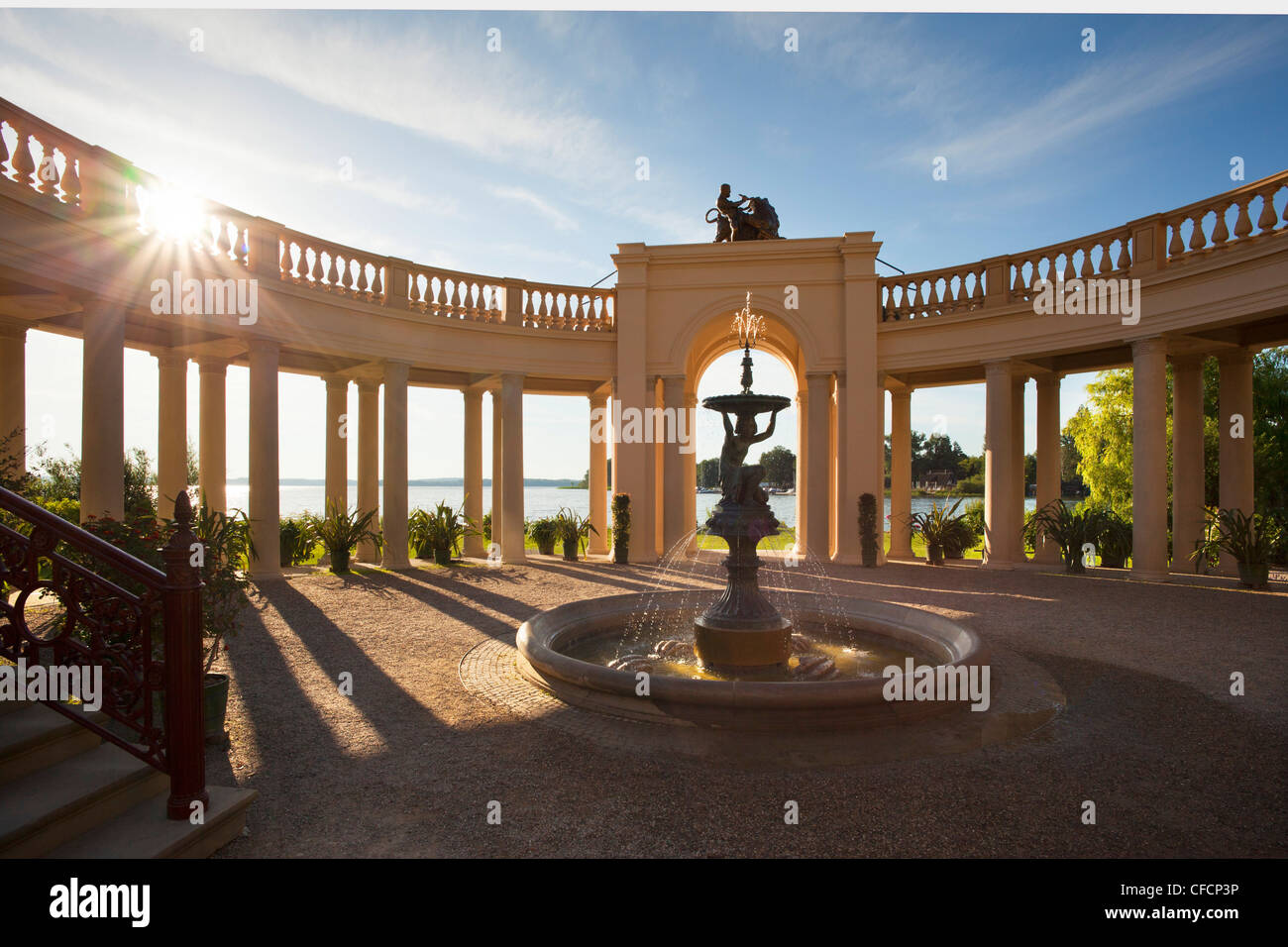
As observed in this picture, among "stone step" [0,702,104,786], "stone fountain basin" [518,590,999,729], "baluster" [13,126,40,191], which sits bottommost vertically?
"stone fountain basin" [518,590,999,729]

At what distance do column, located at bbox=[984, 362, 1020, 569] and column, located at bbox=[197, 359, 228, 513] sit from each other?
19555mm

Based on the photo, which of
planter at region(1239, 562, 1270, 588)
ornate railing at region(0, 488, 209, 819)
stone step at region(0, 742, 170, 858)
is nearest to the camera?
stone step at region(0, 742, 170, 858)

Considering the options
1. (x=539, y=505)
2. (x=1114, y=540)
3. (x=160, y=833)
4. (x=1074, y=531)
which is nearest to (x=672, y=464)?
(x=1074, y=531)

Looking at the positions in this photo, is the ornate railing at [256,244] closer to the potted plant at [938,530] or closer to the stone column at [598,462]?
the stone column at [598,462]

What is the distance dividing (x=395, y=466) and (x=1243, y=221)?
Result: 62.1 ft

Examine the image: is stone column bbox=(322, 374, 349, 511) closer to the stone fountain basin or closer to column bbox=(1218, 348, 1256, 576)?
the stone fountain basin

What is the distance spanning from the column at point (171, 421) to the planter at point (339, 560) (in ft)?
13.2

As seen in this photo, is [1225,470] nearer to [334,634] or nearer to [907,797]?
[907,797]

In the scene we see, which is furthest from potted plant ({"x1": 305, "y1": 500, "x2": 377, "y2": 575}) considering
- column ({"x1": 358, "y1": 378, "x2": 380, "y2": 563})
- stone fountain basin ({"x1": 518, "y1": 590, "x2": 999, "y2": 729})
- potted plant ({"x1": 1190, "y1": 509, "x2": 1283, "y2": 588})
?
potted plant ({"x1": 1190, "y1": 509, "x2": 1283, "y2": 588})

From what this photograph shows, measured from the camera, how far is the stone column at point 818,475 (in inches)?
697

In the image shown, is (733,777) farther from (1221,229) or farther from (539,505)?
(539,505)

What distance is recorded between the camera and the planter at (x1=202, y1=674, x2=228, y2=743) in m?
5.32

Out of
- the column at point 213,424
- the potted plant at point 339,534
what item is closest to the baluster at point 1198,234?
the potted plant at point 339,534

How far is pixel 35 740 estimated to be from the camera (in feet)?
13.2
